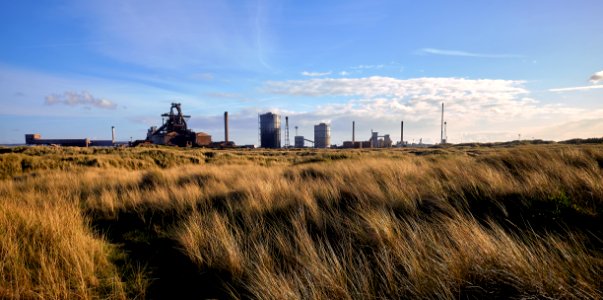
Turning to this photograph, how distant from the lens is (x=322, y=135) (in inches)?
3332

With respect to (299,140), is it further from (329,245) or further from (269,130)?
(329,245)

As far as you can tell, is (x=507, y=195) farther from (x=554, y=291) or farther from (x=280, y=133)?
(x=280, y=133)

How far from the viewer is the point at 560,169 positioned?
6.59 metres

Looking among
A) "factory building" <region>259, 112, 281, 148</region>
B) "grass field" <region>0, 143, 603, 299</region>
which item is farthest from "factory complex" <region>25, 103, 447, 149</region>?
"grass field" <region>0, 143, 603, 299</region>

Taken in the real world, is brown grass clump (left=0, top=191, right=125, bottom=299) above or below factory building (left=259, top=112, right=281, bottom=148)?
below

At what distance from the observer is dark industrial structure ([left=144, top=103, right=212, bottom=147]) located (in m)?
60.0

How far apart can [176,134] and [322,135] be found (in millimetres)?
39268

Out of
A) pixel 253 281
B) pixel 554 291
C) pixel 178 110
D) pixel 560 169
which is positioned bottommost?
pixel 253 281

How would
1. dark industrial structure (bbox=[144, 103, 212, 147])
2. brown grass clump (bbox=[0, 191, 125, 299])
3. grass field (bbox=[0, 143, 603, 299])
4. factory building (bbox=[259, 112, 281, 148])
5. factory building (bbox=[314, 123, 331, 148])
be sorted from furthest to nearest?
factory building (bbox=[314, 123, 331, 148]), factory building (bbox=[259, 112, 281, 148]), dark industrial structure (bbox=[144, 103, 212, 147]), brown grass clump (bbox=[0, 191, 125, 299]), grass field (bbox=[0, 143, 603, 299])

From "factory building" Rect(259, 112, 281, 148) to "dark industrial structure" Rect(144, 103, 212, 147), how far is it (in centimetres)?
1539

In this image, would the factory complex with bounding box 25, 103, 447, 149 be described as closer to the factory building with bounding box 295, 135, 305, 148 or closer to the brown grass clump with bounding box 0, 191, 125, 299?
the factory building with bounding box 295, 135, 305, 148

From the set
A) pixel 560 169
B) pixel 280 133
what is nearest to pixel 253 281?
pixel 560 169

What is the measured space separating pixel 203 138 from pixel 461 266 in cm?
6570

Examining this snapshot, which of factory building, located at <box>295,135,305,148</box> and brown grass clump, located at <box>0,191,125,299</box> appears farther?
factory building, located at <box>295,135,305,148</box>
